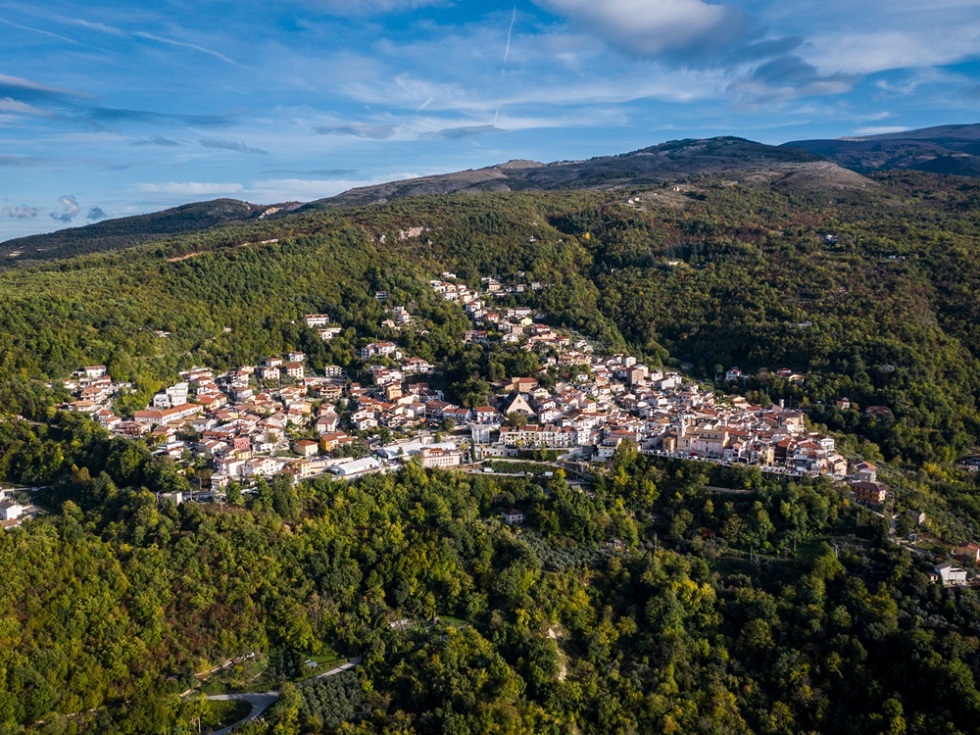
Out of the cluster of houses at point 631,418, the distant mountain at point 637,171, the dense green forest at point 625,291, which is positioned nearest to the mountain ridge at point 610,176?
the distant mountain at point 637,171

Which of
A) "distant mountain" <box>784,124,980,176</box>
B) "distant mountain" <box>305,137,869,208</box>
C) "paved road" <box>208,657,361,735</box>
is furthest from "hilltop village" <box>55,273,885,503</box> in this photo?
"distant mountain" <box>784,124,980,176</box>

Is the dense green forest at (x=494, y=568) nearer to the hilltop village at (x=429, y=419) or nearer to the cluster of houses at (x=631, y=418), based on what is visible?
the hilltop village at (x=429, y=419)

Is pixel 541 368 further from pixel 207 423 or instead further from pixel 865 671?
pixel 865 671

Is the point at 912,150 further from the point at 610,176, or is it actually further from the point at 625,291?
the point at 625,291

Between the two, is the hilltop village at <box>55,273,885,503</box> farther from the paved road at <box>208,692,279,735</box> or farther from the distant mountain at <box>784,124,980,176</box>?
the distant mountain at <box>784,124,980,176</box>

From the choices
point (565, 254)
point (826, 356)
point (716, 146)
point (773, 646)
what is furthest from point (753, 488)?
point (716, 146)
